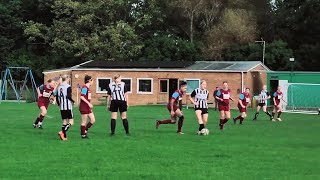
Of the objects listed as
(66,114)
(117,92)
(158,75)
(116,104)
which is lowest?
(66,114)

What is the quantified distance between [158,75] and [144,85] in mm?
1801

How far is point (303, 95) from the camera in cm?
4897

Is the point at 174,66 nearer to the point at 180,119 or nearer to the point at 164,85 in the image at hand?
the point at 164,85

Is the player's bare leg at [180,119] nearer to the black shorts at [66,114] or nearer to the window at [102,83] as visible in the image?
the black shorts at [66,114]

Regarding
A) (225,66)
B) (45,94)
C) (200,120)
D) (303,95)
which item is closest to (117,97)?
(200,120)

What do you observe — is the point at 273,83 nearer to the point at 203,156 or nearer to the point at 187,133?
the point at 187,133

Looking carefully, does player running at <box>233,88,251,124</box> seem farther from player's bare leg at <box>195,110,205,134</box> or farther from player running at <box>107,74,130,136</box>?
player running at <box>107,74,130,136</box>

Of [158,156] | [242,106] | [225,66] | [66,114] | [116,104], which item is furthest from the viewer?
[225,66]

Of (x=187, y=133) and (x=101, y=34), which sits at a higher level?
(x=101, y=34)

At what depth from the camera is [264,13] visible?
73812 mm

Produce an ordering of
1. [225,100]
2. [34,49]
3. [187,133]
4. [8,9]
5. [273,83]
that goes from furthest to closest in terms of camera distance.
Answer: [34,49], [8,9], [273,83], [225,100], [187,133]

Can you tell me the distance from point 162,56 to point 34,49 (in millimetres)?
19495

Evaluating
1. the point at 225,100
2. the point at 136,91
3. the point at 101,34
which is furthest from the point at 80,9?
the point at 225,100

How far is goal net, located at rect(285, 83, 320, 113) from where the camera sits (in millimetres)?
48572
